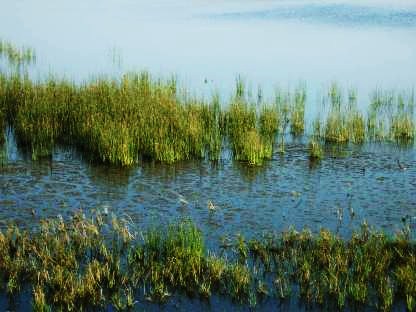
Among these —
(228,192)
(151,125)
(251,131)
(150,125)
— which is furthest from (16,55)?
(228,192)

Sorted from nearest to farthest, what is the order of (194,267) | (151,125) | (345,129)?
(194,267) → (151,125) → (345,129)

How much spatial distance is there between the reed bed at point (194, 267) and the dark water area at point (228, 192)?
69cm

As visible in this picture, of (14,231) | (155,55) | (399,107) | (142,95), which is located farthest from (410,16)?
(14,231)

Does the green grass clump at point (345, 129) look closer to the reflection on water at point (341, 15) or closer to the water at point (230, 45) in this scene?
the water at point (230, 45)

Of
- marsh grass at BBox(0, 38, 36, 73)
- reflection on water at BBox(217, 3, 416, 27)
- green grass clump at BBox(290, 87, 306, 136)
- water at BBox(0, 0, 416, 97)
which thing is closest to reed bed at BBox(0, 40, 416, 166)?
green grass clump at BBox(290, 87, 306, 136)

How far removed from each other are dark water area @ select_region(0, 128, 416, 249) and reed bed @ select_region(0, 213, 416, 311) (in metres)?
0.69

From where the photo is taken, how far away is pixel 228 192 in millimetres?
12633

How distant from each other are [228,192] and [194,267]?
164 inches

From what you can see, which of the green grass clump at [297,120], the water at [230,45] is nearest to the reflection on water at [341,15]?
the water at [230,45]

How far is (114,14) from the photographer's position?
6225cm

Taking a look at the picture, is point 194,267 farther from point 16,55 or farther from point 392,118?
point 16,55

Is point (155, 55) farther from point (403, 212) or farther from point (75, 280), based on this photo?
point (75, 280)

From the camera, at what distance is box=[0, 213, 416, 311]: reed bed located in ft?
26.3

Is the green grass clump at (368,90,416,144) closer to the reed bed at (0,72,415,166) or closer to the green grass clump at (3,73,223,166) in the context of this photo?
the reed bed at (0,72,415,166)
